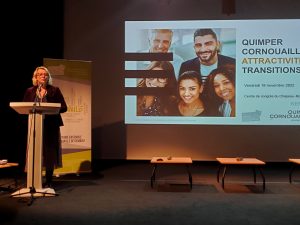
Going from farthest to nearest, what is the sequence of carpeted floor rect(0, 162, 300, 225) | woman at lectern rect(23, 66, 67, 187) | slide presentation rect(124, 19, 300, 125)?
slide presentation rect(124, 19, 300, 125) → woman at lectern rect(23, 66, 67, 187) → carpeted floor rect(0, 162, 300, 225)

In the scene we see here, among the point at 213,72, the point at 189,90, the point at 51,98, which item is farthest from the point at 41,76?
the point at 213,72

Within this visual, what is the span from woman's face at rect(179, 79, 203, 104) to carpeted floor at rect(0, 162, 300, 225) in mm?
1778

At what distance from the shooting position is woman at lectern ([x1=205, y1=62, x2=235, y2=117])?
7543 millimetres

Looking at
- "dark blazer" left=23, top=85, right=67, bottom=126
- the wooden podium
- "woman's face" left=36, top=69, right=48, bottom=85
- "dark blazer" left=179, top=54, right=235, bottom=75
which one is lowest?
the wooden podium

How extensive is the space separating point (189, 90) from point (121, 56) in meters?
1.55

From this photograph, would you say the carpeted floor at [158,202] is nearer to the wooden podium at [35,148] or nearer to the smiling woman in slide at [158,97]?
the wooden podium at [35,148]

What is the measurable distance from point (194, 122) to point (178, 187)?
254cm

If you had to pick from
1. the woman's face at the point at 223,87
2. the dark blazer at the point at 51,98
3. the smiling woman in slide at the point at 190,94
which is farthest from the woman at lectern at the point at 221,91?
the dark blazer at the point at 51,98

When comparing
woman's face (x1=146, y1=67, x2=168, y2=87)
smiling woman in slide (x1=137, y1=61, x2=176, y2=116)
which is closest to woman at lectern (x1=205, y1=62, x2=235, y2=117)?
smiling woman in slide (x1=137, y1=61, x2=176, y2=116)

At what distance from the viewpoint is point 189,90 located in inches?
301

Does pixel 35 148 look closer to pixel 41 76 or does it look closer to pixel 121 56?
pixel 41 76

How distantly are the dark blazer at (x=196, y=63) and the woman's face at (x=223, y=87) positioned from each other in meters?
0.27

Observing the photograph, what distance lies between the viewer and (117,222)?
11.6 ft

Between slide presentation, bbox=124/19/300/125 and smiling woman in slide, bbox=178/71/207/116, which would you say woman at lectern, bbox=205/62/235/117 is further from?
Result: smiling woman in slide, bbox=178/71/207/116
